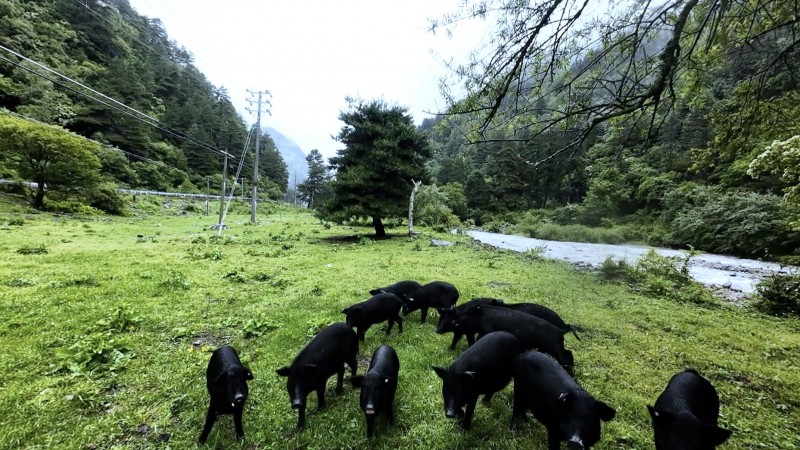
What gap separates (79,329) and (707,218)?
101ft

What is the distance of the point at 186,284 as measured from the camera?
9352 mm

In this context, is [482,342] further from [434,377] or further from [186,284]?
[186,284]

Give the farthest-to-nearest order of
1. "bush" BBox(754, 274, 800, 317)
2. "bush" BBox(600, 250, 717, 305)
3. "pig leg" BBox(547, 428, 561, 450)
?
1. "bush" BBox(600, 250, 717, 305)
2. "bush" BBox(754, 274, 800, 317)
3. "pig leg" BBox(547, 428, 561, 450)

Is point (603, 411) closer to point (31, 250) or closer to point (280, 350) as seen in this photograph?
point (280, 350)

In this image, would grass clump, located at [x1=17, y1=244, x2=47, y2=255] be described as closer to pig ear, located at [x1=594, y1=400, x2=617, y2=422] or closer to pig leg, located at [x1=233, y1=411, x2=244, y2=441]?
pig leg, located at [x1=233, y1=411, x2=244, y2=441]

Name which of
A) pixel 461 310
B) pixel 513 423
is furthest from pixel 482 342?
pixel 461 310

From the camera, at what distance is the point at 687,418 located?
9.56ft

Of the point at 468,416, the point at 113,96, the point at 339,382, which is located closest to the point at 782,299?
the point at 468,416

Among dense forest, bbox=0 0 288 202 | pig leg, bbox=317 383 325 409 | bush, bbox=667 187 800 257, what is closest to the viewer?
pig leg, bbox=317 383 325 409

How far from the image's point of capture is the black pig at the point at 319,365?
3879 millimetres

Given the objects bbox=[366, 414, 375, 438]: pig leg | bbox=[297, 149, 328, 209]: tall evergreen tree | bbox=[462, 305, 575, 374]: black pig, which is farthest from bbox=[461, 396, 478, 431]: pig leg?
bbox=[297, 149, 328, 209]: tall evergreen tree

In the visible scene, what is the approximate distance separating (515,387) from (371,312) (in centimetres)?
301

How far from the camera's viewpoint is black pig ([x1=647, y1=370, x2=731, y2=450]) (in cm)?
279

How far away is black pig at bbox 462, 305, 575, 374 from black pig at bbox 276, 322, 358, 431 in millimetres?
2131
